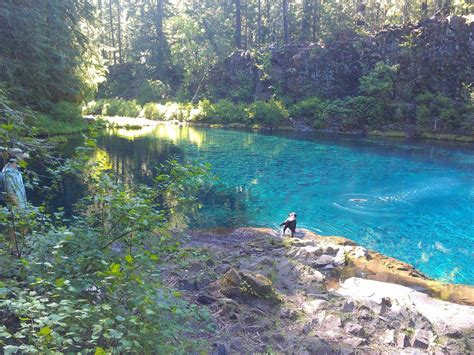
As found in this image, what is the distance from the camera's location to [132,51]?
52.7 m

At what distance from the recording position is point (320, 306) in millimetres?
5621

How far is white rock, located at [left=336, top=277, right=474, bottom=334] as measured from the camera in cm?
518

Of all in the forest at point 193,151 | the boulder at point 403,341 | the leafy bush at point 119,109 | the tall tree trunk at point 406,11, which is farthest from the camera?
the leafy bush at point 119,109

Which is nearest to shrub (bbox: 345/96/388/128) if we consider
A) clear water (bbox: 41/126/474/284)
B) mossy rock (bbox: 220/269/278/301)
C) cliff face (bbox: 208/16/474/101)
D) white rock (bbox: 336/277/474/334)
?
cliff face (bbox: 208/16/474/101)

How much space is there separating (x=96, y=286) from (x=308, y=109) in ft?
112

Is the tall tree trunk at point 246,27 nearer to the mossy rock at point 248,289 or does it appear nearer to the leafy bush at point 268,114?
the leafy bush at point 268,114

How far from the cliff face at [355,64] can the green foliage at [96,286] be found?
3405 centimetres

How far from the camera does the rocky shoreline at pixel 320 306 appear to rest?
15.6 ft

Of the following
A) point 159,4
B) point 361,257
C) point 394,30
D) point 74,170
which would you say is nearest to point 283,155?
point 361,257

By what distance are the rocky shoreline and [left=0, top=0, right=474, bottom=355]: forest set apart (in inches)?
1.4

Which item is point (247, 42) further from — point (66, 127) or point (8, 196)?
point (8, 196)

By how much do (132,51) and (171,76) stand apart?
7106 mm

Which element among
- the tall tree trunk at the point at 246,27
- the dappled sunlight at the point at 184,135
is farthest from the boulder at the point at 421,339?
the tall tree trunk at the point at 246,27

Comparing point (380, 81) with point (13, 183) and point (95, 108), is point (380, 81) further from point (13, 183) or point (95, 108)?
point (13, 183)
